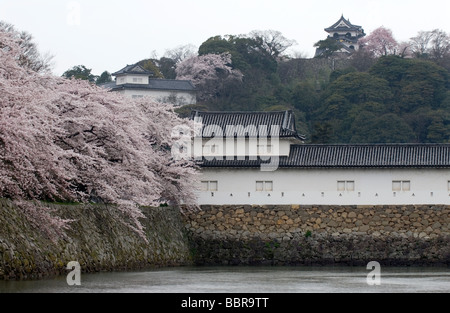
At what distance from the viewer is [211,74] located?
231 feet

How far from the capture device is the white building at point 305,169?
112 ft

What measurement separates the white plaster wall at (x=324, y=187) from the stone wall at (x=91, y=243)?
87.6 inches

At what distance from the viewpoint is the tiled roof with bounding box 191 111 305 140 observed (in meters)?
36.0

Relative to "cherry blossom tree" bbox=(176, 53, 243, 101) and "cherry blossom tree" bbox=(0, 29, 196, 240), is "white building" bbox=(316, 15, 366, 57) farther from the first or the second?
"cherry blossom tree" bbox=(0, 29, 196, 240)

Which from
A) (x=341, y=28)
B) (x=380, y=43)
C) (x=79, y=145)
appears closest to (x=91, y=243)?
(x=79, y=145)

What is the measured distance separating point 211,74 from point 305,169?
36.1 m

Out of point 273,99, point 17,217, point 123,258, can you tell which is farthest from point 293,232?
point 273,99

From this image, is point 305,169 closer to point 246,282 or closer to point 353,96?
point 246,282

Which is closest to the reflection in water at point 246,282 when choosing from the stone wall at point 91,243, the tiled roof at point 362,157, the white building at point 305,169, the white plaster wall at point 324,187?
the stone wall at point 91,243

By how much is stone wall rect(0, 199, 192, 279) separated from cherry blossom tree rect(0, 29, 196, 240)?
0.41 metres

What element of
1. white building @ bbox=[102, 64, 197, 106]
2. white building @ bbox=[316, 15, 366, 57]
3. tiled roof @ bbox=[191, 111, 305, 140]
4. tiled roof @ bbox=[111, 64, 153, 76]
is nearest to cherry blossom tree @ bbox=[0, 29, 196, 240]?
tiled roof @ bbox=[191, 111, 305, 140]

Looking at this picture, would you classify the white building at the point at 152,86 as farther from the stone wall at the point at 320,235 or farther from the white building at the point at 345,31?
the stone wall at the point at 320,235

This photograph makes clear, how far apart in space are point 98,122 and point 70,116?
783mm
